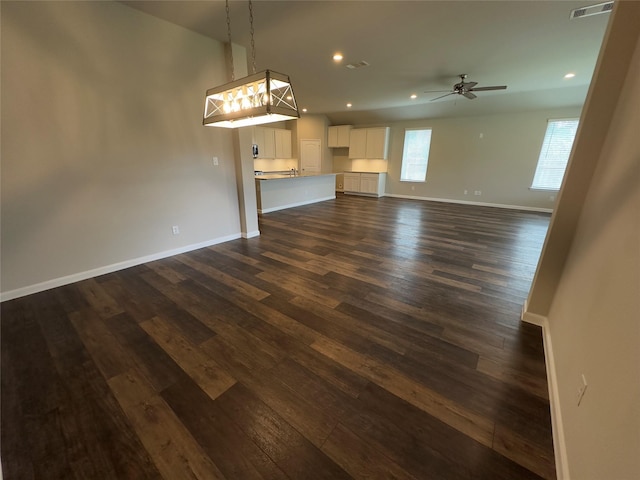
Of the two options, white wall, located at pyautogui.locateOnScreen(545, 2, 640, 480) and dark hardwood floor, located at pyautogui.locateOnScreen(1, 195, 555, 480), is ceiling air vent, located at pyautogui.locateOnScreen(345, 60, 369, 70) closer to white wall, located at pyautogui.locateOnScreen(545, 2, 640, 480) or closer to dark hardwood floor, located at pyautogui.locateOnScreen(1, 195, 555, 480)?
white wall, located at pyautogui.locateOnScreen(545, 2, 640, 480)

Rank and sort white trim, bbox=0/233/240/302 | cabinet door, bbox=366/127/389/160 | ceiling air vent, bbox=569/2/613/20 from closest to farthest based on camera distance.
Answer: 1. ceiling air vent, bbox=569/2/613/20
2. white trim, bbox=0/233/240/302
3. cabinet door, bbox=366/127/389/160

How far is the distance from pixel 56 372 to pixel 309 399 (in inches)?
66.5

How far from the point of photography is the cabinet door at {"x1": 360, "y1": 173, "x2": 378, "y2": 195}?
8.88 meters

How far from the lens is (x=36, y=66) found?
2352 millimetres

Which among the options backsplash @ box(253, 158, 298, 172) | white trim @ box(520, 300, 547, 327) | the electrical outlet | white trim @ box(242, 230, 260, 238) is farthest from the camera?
backsplash @ box(253, 158, 298, 172)

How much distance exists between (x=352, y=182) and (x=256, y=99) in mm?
7639

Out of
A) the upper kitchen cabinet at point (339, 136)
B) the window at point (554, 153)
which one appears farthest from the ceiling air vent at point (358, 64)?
the window at point (554, 153)

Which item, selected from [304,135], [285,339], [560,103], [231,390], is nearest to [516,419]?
[285,339]

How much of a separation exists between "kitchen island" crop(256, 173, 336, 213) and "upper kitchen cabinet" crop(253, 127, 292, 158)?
5.62 ft

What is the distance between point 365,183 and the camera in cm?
911

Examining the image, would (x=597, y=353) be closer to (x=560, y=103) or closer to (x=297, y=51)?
(x=297, y=51)

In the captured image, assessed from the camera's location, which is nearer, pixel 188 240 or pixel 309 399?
pixel 309 399

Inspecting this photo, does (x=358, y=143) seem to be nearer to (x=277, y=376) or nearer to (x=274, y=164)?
(x=274, y=164)

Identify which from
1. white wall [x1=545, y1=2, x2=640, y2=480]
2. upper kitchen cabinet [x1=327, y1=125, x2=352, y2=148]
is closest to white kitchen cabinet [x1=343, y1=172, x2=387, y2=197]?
upper kitchen cabinet [x1=327, y1=125, x2=352, y2=148]
